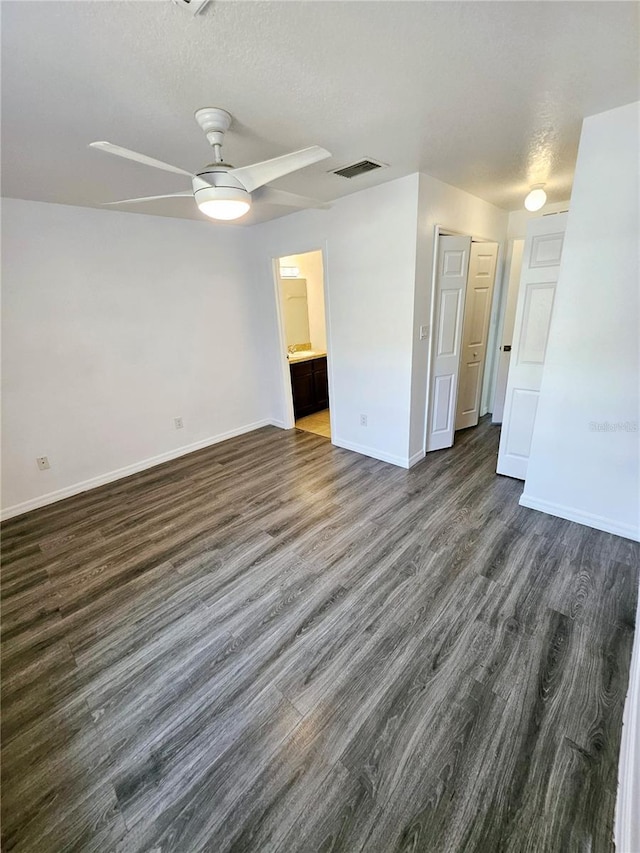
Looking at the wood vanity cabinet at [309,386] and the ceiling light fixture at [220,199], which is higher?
the ceiling light fixture at [220,199]

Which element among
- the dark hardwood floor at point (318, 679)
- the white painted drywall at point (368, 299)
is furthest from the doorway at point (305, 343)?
the dark hardwood floor at point (318, 679)

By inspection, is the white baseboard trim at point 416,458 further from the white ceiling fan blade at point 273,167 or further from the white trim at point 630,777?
the white ceiling fan blade at point 273,167

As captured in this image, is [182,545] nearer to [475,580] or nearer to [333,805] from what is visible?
[333,805]

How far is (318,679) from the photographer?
1.57 m

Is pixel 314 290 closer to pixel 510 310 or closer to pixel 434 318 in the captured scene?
pixel 434 318

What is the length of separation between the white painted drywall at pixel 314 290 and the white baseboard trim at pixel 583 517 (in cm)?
348

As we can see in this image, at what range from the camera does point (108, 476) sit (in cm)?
353

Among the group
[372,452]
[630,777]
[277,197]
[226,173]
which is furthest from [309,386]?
[630,777]

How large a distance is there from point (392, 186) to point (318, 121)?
119 centimetres

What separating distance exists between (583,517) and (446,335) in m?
1.91

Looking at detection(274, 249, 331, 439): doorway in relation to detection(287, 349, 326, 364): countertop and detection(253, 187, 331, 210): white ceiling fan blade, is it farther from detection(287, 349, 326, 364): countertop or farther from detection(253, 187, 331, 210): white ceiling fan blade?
detection(253, 187, 331, 210): white ceiling fan blade

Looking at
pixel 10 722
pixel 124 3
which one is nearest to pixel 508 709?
pixel 10 722

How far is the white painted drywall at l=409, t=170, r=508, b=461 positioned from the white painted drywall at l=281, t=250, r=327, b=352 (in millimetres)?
2247

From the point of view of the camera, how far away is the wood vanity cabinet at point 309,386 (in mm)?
4809
